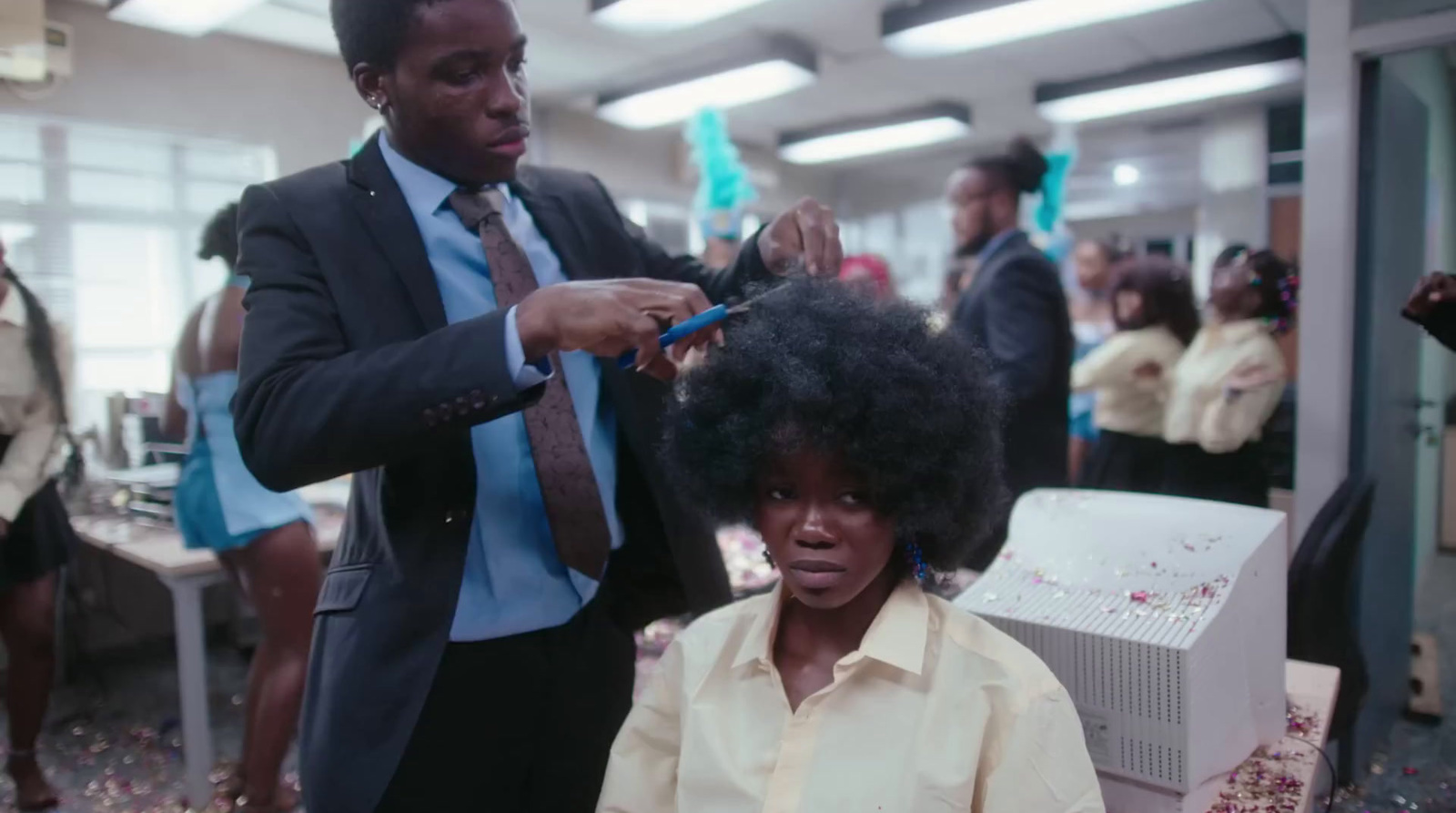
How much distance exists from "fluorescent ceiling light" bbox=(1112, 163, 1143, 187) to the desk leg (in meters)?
7.32

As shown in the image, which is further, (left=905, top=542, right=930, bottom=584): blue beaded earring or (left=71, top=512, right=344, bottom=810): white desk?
(left=71, top=512, right=344, bottom=810): white desk

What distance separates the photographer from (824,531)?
0.98 m

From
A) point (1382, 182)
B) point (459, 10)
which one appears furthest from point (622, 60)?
point (459, 10)

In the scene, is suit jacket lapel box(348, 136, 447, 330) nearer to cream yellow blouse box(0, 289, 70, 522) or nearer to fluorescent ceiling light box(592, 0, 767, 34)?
cream yellow blouse box(0, 289, 70, 522)

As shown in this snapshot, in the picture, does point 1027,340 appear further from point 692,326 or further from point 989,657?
point 692,326

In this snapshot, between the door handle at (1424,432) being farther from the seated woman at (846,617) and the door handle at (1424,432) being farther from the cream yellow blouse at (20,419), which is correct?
the cream yellow blouse at (20,419)

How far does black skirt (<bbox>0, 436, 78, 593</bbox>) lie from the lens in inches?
98.2

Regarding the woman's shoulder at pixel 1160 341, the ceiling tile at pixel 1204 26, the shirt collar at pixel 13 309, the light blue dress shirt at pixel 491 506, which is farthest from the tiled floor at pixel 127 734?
the ceiling tile at pixel 1204 26

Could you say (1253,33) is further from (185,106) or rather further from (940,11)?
(185,106)

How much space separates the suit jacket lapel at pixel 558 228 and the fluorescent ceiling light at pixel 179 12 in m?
3.05

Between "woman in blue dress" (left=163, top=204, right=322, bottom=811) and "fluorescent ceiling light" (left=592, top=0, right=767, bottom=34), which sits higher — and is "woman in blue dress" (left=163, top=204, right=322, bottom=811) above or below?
below

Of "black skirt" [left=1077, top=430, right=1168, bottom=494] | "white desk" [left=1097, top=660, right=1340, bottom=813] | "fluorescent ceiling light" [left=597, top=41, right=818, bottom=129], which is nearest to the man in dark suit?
"white desk" [left=1097, top=660, right=1340, bottom=813]

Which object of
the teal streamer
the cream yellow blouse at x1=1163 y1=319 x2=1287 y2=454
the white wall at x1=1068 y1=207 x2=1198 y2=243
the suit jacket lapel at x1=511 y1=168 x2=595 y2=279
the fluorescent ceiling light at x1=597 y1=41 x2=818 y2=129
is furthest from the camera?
the white wall at x1=1068 y1=207 x2=1198 y2=243

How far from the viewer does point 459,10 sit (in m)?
0.97
